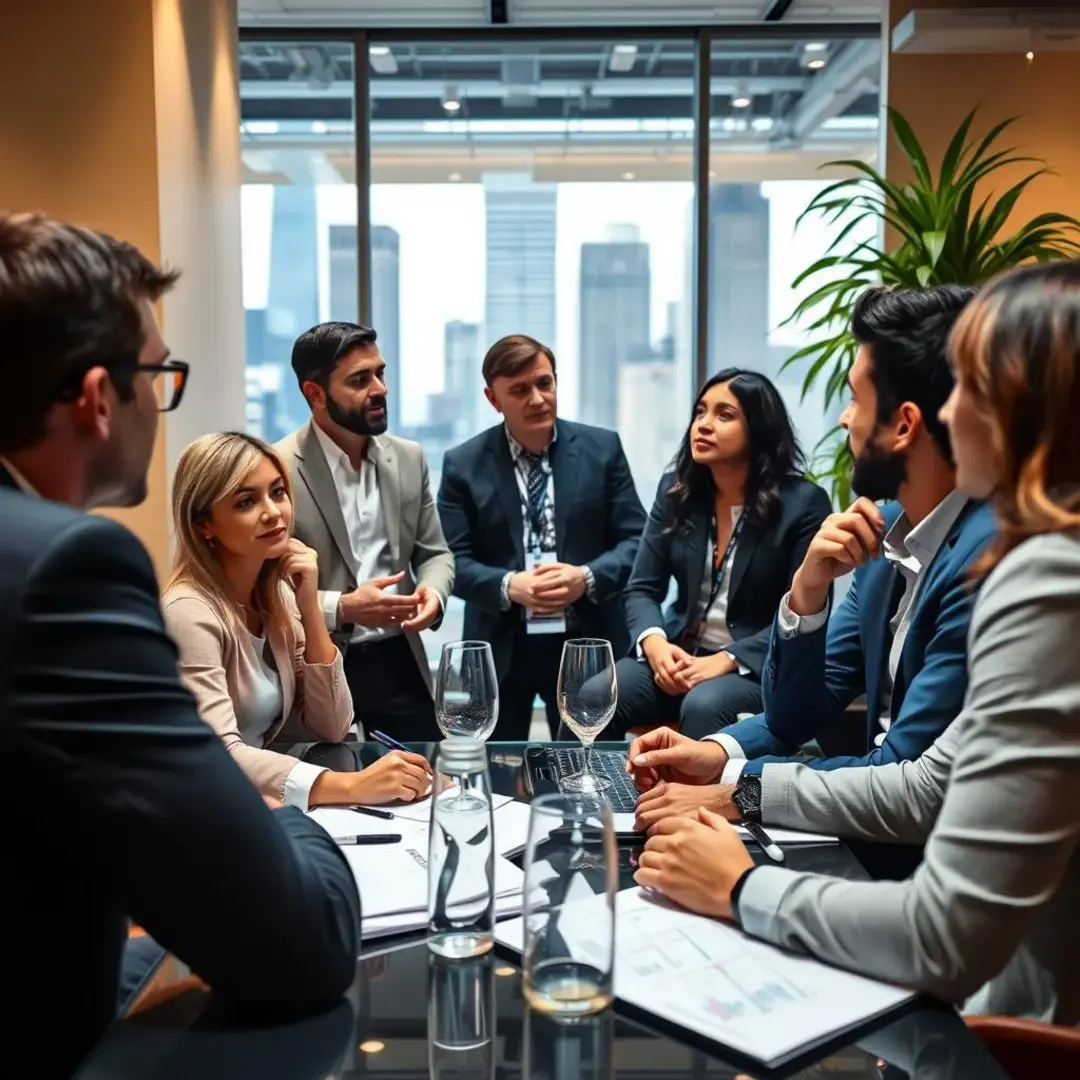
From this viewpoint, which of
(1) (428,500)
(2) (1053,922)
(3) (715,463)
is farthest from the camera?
(1) (428,500)

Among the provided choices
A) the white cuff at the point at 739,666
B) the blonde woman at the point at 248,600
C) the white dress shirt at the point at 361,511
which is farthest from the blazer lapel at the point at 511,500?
the blonde woman at the point at 248,600

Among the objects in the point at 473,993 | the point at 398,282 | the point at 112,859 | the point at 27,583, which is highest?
the point at 398,282

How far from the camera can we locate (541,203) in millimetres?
5914

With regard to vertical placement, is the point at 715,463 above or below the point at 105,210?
below

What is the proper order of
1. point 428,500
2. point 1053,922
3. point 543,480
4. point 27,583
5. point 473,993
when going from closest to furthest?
point 27,583, point 473,993, point 1053,922, point 428,500, point 543,480

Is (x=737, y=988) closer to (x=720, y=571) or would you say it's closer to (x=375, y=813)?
(x=375, y=813)

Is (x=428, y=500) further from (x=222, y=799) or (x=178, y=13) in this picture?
(x=222, y=799)

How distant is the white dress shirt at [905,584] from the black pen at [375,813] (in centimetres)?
51

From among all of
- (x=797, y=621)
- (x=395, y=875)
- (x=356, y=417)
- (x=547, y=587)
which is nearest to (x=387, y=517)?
(x=356, y=417)

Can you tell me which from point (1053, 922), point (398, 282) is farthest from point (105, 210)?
point (1053, 922)

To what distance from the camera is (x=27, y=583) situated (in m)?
0.90

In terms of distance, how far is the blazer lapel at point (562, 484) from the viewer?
3932 millimetres

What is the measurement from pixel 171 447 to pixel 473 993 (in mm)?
2799

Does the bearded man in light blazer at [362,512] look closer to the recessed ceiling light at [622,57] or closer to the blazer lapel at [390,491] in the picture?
Answer: the blazer lapel at [390,491]
